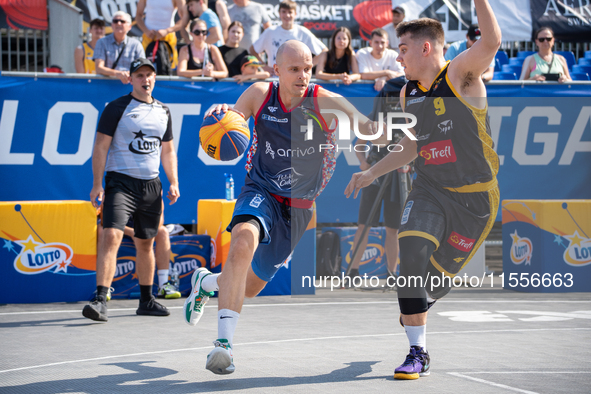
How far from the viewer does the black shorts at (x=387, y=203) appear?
8.93 meters

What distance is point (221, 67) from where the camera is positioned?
9.71m

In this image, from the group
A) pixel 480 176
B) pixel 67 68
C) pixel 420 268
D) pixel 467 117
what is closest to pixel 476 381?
pixel 420 268

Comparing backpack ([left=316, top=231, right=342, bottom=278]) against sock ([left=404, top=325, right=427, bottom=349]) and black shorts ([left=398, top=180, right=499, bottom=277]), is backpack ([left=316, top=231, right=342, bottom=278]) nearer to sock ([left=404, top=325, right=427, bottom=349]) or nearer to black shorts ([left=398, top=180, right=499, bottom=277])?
black shorts ([left=398, top=180, right=499, bottom=277])

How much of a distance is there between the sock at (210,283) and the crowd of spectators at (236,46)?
4.57 metres

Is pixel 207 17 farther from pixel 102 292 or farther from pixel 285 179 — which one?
pixel 285 179

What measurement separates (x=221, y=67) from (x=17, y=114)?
113 inches

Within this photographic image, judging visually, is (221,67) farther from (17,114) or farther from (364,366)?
(364,366)

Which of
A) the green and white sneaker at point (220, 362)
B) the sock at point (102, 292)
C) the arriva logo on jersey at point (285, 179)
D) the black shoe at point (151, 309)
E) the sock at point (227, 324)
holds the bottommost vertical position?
the black shoe at point (151, 309)

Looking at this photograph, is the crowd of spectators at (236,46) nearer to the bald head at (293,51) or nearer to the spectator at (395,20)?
the spectator at (395,20)

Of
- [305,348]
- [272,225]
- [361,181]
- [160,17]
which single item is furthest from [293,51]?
[160,17]

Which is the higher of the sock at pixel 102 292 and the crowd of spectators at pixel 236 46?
the crowd of spectators at pixel 236 46

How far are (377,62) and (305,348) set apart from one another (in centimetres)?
598

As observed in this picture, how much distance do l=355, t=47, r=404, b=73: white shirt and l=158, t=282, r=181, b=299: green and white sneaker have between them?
4.40 metres

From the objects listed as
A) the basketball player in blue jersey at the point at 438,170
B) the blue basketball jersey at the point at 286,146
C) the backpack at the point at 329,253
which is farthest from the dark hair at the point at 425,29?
the backpack at the point at 329,253
